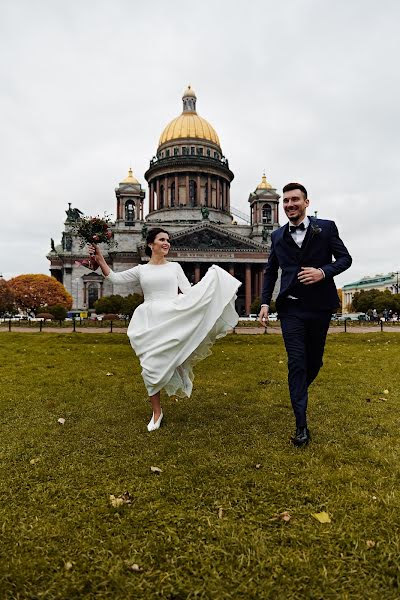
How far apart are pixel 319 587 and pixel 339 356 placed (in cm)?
1119

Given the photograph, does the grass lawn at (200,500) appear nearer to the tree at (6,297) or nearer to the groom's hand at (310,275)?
the groom's hand at (310,275)

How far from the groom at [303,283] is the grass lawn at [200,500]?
0.93 meters

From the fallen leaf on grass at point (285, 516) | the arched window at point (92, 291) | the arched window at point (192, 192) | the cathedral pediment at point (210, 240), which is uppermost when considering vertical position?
the arched window at point (192, 192)

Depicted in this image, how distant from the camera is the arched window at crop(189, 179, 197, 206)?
6844 centimetres

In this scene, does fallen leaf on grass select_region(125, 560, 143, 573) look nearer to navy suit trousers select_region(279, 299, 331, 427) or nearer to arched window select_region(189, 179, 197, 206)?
navy suit trousers select_region(279, 299, 331, 427)

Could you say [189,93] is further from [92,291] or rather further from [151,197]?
[92,291]

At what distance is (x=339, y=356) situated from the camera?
12977mm

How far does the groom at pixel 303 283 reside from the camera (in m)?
4.96

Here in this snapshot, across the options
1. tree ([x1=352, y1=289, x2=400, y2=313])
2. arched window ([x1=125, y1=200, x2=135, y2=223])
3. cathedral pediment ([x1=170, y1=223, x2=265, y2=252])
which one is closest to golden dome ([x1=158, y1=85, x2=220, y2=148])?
arched window ([x1=125, y1=200, x2=135, y2=223])

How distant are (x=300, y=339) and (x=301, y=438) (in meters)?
1.08

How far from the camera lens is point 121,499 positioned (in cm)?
333

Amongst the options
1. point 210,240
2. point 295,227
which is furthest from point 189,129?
point 295,227

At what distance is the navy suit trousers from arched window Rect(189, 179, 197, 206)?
213ft

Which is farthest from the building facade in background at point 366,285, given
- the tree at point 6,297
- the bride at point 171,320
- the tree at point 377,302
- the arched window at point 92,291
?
the bride at point 171,320
